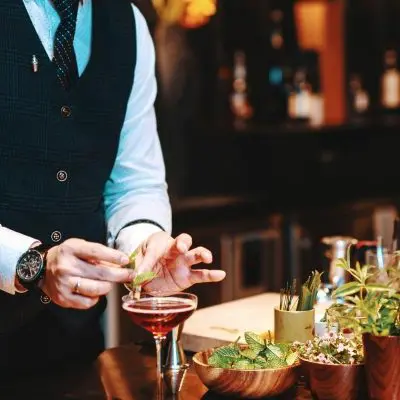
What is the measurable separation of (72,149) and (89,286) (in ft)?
2.11

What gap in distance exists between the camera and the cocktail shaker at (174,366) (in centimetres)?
180

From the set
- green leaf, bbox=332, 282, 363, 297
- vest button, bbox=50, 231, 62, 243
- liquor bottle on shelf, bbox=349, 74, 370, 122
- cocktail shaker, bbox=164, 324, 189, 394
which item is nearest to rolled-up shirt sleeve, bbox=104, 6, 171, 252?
vest button, bbox=50, 231, 62, 243

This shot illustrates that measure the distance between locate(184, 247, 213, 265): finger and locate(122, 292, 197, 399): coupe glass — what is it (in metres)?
0.13

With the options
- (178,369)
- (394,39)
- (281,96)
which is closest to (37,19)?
(178,369)

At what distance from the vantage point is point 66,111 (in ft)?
7.37

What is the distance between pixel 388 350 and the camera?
63.2 inches

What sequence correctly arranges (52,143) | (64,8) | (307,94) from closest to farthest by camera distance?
(52,143) < (64,8) < (307,94)

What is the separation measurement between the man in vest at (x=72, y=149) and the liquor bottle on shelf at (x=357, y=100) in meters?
3.92

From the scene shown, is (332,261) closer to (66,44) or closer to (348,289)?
(348,289)

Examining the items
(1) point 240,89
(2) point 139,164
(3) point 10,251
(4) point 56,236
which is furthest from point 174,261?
(1) point 240,89

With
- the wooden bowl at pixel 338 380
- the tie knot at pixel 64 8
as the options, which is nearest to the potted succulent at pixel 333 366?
the wooden bowl at pixel 338 380

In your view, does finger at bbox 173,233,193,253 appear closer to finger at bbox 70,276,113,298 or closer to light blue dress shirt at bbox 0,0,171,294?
finger at bbox 70,276,113,298

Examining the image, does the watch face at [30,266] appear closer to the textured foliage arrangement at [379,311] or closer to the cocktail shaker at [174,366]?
the cocktail shaker at [174,366]

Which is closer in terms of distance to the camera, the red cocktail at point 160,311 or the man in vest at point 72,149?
the red cocktail at point 160,311
